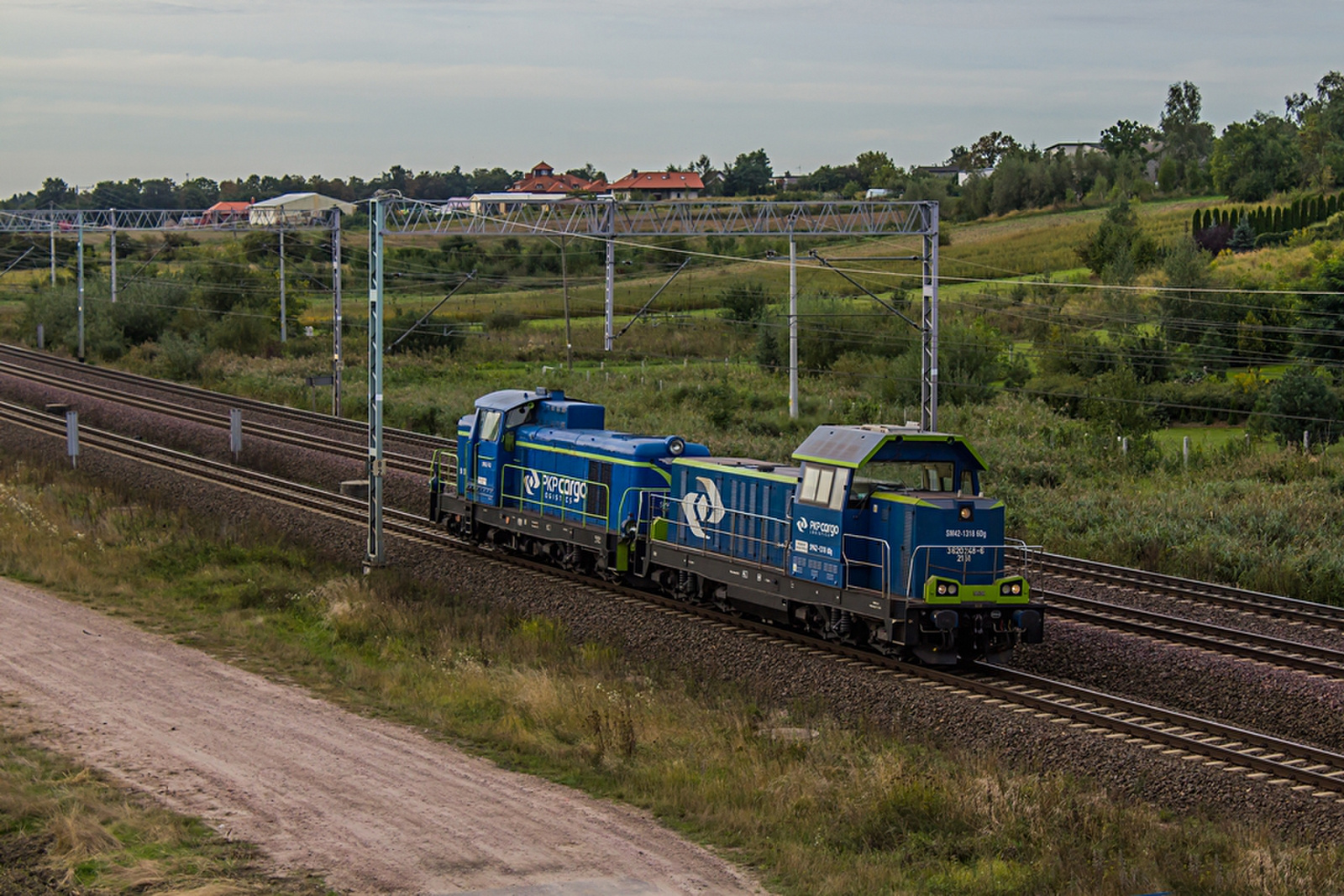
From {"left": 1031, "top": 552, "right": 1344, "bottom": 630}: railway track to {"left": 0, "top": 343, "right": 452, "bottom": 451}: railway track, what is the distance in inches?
796

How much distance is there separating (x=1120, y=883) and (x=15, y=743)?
11727 millimetres

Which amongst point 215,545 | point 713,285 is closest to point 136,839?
point 215,545

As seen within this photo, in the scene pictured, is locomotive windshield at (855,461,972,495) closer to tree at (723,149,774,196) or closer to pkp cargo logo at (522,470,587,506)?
Result: pkp cargo logo at (522,470,587,506)

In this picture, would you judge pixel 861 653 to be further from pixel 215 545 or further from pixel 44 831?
pixel 215 545

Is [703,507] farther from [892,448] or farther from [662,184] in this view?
[662,184]

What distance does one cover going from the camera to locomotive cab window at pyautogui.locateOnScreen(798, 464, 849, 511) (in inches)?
704

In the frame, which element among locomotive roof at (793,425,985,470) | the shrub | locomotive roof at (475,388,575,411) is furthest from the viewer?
the shrub

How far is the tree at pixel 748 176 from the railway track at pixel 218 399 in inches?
4384

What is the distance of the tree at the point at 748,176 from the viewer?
168000 millimetres

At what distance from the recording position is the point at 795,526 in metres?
19.0

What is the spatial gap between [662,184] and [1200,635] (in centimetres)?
13177

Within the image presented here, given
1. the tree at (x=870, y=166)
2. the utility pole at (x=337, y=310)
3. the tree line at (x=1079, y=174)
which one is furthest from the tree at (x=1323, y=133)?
the utility pole at (x=337, y=310)

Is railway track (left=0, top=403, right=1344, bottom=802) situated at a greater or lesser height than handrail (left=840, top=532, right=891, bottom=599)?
lesser

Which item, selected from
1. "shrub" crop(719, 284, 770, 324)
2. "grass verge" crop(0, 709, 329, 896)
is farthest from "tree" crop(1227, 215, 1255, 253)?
"grass verge" crop(0, 709, 329, 896)
